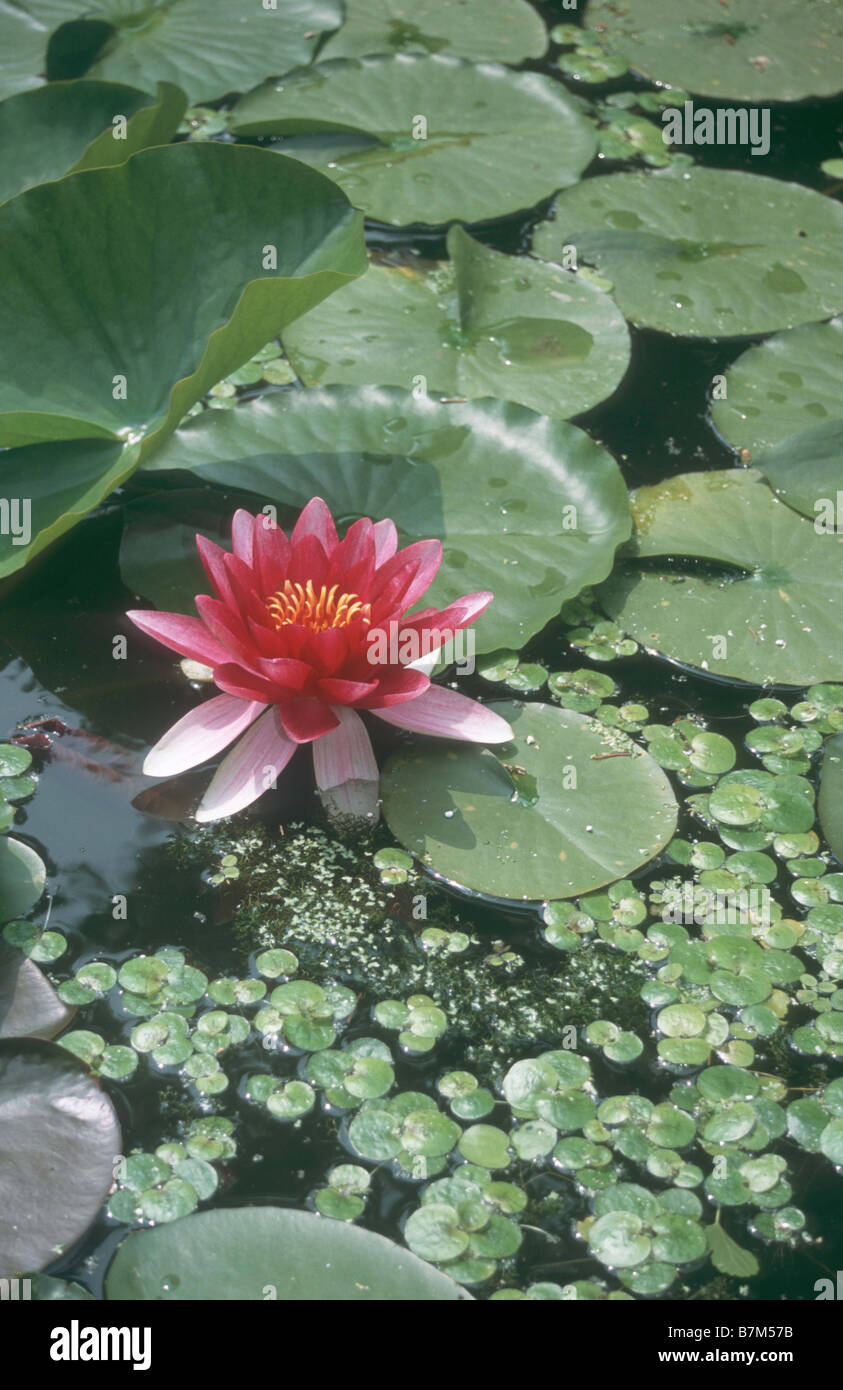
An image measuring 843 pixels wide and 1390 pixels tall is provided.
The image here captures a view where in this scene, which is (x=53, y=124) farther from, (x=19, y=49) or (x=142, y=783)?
(x=142, y=783)

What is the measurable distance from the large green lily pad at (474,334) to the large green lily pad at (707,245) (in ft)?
0.79

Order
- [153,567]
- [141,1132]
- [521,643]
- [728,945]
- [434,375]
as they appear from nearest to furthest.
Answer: [141,1132], [728,945], [521,643], [153,567], [434,375]

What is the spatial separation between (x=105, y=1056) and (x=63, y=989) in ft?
0.52

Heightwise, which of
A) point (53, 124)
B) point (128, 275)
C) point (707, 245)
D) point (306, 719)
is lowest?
point (306, 719)

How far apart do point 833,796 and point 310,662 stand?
112 centimetres

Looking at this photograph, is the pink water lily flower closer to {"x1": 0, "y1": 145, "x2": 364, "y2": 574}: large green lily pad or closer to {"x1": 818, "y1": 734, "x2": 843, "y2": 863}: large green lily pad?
{"x1": 0, "y1": 145, "x2": 364, "y2": 574}: large green lily pad

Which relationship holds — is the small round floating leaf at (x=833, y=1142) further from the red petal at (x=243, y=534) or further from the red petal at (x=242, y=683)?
the red petal at (x=243, y=534)

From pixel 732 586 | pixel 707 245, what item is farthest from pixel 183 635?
pixel 707 245

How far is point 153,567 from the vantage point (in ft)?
8.85

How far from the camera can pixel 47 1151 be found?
1778mm

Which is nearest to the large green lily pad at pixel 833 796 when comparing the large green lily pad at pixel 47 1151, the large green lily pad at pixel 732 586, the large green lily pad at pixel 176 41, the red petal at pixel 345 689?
the large green lily pad at pixel 732 586

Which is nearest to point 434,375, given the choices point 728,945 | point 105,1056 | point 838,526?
point 838,526

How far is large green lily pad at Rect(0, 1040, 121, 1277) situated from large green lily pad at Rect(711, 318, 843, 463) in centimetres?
229
